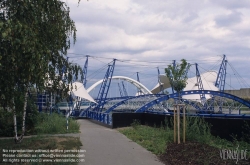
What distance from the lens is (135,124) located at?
893 inches

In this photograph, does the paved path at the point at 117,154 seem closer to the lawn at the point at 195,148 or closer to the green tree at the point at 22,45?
the lawn at the point at 195,148

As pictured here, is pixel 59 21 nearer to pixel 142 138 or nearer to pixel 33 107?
pixel 142 138

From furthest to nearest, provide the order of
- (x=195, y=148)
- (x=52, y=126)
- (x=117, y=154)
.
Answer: (x=52, y=126)
(x=117, y=154)
(x=195, y=148)

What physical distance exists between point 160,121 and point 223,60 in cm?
4648

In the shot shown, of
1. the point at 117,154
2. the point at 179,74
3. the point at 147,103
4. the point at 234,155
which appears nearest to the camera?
the point at 234,155

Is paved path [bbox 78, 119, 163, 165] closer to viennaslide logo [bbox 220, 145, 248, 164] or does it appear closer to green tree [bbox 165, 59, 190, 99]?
viennaslide logo [bbox 220, 145, 248, 164]

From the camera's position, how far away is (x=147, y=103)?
2798 cm

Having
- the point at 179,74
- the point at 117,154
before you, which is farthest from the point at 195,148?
the point at 179,74

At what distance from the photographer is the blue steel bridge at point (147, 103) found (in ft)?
91.8

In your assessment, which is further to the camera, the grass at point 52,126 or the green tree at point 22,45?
the grass at point 52,126

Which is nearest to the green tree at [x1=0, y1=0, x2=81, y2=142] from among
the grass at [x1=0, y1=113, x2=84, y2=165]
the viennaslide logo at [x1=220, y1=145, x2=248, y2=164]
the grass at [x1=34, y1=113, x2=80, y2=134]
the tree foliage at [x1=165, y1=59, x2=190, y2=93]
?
the grass at [x1=0, y1=113, x2=84, y2=165]

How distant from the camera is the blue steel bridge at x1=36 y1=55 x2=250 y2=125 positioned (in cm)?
2799

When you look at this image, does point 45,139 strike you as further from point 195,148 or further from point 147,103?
point 147,103

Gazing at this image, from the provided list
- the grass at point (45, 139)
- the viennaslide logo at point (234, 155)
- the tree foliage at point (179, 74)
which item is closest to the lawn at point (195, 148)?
the viennaslide logo at point (234, 155)
